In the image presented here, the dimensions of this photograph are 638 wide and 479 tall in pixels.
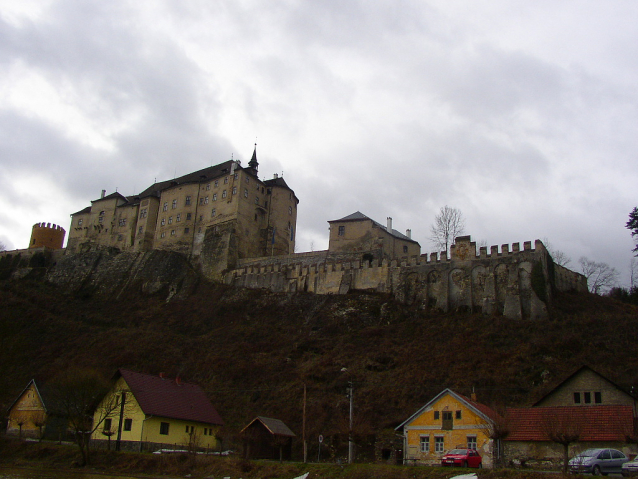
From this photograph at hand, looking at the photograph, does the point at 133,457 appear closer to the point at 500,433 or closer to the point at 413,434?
the point at 413,434

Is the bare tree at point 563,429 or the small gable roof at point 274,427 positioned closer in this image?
the bare tree at point 563,429

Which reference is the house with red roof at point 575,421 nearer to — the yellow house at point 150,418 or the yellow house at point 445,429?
the yellow house at point 445,429

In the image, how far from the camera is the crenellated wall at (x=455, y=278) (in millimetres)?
49594

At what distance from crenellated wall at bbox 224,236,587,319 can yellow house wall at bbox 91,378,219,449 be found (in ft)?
80.1

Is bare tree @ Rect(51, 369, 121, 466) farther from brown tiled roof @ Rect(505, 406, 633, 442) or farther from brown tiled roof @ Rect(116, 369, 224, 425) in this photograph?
brown tiled roof @ Rect(505, 406, 633, 442)

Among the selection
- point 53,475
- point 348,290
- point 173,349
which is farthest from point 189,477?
point 348,290

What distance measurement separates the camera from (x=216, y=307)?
64.4 meters

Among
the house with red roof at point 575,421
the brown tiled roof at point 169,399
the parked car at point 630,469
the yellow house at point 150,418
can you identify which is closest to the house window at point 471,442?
the house with red roof at point 575,421

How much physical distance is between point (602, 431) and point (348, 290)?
3378 cm

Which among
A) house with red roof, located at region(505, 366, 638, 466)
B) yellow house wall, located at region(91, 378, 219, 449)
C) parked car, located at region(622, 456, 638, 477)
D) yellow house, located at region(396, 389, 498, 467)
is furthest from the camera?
yellow house wall, located at region(91, 378, 219, 449)

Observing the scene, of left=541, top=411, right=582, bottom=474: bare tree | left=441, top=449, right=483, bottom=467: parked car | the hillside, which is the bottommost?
left=441, top=449, right=483, bottom=467: parked car

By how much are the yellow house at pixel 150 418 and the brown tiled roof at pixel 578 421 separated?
61.6 ft

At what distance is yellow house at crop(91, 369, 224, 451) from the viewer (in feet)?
116

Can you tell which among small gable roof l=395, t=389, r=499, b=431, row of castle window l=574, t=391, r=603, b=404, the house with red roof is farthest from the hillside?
the house with red roof
